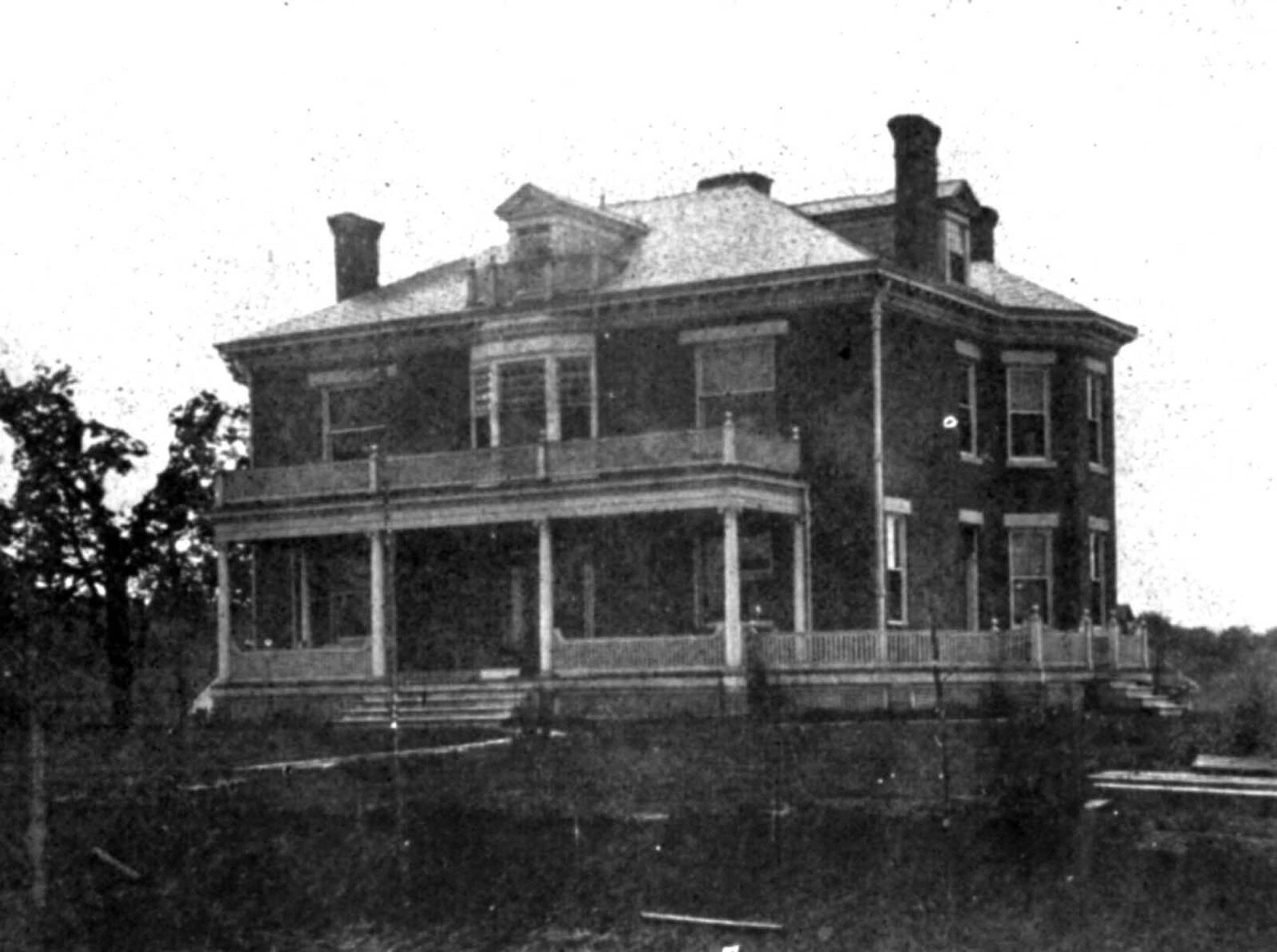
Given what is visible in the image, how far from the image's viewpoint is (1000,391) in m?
33.5

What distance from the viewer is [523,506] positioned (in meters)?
30.1

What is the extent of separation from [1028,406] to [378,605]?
1141 centimetres

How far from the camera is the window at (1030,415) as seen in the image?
→ 33.6 m

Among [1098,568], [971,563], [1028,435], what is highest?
[1028,435]

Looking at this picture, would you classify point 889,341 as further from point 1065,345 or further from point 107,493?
point 107,493

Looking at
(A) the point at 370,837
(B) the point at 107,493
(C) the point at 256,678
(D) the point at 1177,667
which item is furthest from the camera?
(D) the point at 1177,667

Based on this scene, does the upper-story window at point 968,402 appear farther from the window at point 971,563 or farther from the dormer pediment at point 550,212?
the dormer pediment at point 550,212

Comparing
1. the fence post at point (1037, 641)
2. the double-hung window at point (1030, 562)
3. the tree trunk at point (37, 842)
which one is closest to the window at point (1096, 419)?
the double-hung window at point (1030, 562)

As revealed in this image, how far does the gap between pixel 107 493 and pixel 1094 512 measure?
18.0 metres

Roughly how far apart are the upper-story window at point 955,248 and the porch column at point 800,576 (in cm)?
572

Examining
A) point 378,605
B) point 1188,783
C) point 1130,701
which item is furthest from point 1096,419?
point 1188,783

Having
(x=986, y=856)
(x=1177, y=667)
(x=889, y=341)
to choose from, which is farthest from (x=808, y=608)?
(x=986, y=856)

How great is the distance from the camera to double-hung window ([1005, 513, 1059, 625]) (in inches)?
1318

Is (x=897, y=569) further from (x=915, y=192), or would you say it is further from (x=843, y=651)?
(x=915, y=192)
